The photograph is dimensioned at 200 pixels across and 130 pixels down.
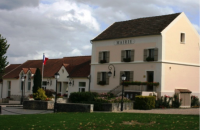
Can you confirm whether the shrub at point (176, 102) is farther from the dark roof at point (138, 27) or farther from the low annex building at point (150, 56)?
the dark roof at point (138, 27)

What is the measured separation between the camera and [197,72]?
40344 mm

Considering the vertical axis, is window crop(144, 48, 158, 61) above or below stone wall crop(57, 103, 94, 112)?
above

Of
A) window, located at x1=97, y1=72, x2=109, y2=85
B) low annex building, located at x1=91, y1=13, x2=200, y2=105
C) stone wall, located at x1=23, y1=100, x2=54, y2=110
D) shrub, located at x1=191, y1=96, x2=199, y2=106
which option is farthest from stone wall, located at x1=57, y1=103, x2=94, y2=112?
shrub, located at x1=191, y1=96, x2=199, y2=106

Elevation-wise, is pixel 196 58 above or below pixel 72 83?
above

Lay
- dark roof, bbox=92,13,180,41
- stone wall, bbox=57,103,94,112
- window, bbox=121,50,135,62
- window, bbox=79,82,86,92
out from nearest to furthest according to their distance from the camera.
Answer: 1. stone wall, bbox=57,103,94,112
2. dark roof, bbox=92,13,180,41
3. window, bbox=121,50,135,62
4. window, bbox=79,82,86,92

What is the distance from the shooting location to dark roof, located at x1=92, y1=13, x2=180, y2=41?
3766 cm

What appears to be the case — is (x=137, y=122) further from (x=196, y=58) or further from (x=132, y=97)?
(x=196, y=58)

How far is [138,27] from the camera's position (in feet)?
131

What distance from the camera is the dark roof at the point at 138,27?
124 ft

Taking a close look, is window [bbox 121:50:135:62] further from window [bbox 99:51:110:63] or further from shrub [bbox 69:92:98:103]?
shrub [bbox 69:92:98:103]

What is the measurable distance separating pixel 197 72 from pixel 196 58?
1.65 m

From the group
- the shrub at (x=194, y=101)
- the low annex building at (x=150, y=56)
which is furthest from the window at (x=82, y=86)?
the shrub at (x=194, y=101)

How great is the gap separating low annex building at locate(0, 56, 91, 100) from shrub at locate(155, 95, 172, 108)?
11.5 m

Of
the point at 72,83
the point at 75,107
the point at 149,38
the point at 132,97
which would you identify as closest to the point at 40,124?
the point at 75,107
